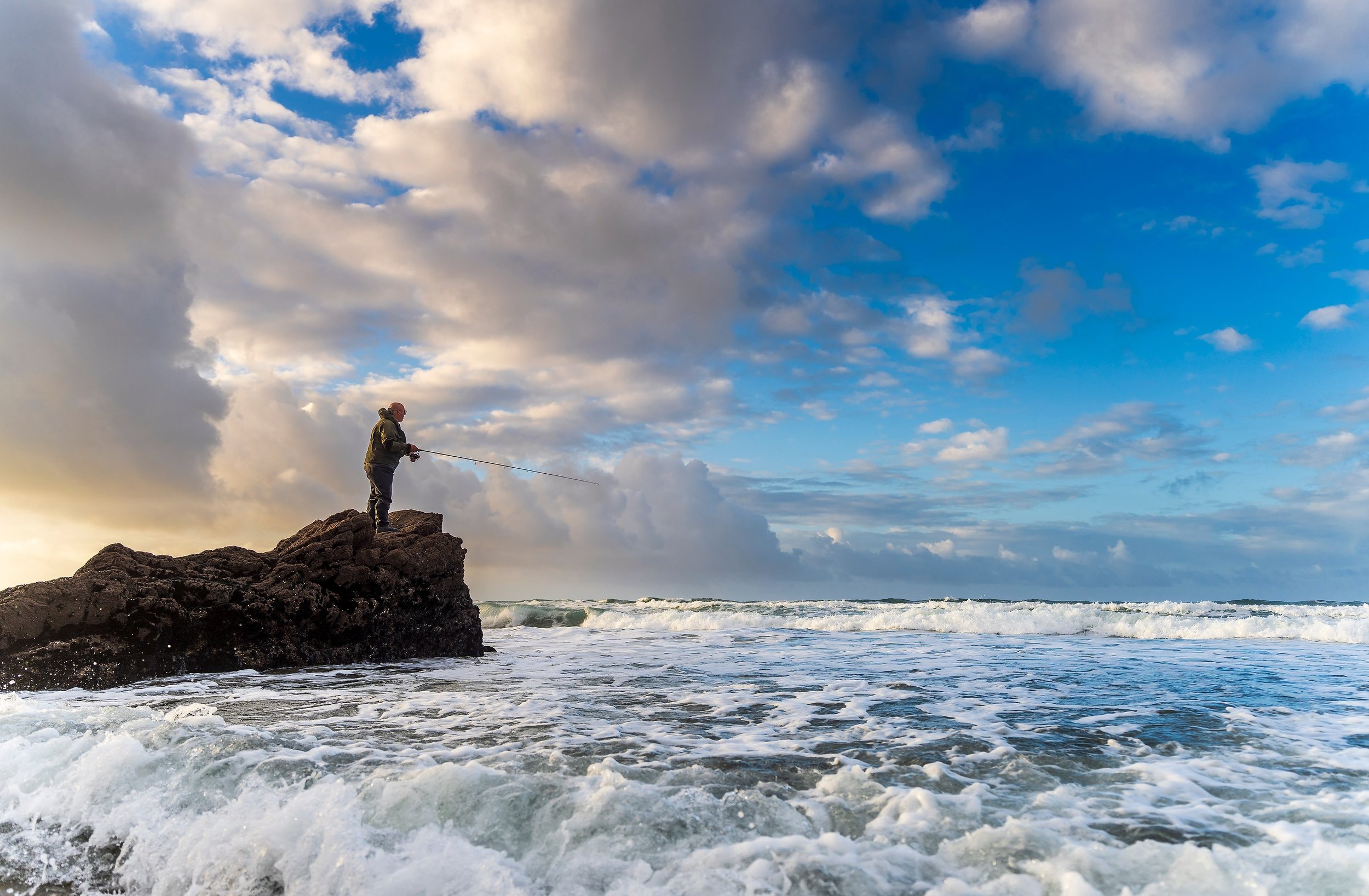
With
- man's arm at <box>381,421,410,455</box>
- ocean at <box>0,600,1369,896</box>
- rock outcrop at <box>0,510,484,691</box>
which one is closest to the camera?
ocean at <box>0,600,1369,896</box>

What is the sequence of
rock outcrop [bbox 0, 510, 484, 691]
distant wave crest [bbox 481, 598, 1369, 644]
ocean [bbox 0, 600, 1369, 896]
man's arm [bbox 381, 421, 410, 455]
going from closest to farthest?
ocean [bbox 0, 600, 1369, 896], rock outcrop [bbox 0, 510, 484, 691], man's arm [bbox 381, 421, 410, 455], distant wave crest [bbox 481, 598, 1369, 644]

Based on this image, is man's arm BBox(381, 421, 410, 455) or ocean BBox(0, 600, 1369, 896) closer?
ocean BBox(0, 600, 1369, 896)

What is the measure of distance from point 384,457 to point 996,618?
18230 mm

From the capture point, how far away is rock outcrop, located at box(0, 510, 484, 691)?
9250 mm

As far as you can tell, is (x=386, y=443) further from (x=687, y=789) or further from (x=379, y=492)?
(x=687, y=789)

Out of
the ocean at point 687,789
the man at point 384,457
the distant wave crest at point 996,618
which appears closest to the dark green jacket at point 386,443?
the man at point 384,457

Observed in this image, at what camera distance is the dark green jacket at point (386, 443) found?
14070 mm

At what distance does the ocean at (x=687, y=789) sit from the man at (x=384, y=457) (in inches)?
209

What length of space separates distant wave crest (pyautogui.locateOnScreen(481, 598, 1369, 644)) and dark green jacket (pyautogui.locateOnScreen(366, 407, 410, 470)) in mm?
11363

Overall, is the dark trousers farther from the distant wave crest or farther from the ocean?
the distant wave crest

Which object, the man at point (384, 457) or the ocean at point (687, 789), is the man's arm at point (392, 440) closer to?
the man at point (384, 457)

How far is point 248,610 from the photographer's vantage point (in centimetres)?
1098

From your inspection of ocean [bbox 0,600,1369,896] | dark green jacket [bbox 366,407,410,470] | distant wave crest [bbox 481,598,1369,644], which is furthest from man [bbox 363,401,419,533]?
distant wave crest [bbox 481,598,1369,644]

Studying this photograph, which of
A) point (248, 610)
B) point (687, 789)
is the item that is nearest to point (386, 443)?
point (248, 610)
